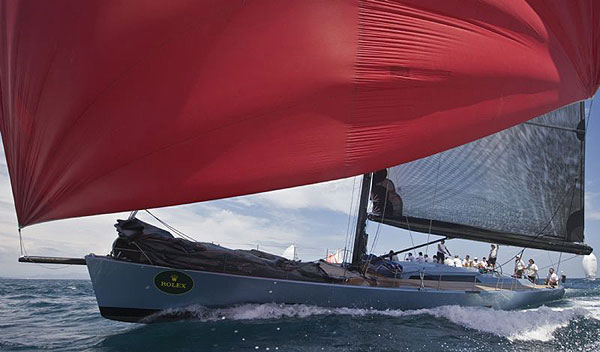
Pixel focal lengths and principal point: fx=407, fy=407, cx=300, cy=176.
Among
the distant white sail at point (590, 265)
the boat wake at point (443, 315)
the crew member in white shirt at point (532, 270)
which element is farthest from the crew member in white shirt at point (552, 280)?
the distant white sail at point (590, 265)

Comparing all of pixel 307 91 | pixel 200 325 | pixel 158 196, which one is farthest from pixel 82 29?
pixel 200 325

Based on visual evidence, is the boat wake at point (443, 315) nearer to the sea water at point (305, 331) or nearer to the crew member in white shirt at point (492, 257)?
the sea water at point (305, 331)

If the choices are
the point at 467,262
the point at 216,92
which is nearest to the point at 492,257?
the point at 467,262

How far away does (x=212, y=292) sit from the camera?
733 centimetres

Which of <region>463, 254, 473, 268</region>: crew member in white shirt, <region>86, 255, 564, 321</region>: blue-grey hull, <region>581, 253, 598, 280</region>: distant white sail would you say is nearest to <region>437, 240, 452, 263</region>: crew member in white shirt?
<region>463, 254, 473, 268</region>: crew member in white shirt

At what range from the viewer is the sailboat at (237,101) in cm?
465

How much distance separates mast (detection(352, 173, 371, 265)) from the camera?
36.7 feet

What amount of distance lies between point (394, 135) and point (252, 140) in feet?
7.00

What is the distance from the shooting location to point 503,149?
12250 millimetres

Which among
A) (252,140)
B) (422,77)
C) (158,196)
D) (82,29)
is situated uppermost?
(422,77)

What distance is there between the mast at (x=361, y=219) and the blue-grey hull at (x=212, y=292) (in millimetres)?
2568

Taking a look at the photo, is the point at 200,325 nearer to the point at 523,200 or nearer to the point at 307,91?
the point at 307,91

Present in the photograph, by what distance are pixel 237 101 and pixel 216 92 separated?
0.90ft

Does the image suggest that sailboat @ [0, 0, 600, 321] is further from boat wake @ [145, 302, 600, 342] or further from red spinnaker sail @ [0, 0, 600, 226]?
boat wake @ [145, 302, 600, 342]
